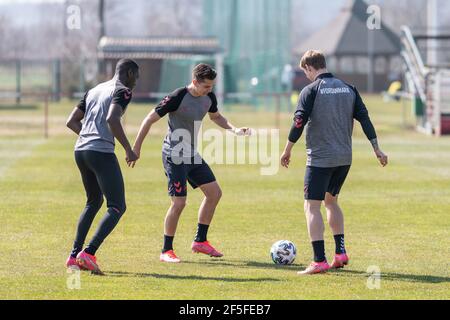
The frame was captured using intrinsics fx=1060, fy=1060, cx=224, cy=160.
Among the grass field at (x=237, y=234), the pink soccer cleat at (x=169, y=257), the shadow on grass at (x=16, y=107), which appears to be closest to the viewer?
the grass field at (x=237, y=234)

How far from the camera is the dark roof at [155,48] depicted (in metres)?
56.8

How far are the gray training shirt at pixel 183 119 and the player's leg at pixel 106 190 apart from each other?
0.90 m

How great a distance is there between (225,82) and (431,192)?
3565 cm

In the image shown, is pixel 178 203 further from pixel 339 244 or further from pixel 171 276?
pixel 339 244

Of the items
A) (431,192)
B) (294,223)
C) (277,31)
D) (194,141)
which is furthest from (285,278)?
(277,31)

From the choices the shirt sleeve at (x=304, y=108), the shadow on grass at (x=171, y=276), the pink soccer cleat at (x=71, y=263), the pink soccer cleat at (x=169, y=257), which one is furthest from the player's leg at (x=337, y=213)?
the pink soccer cleat at (x=71, y=263)

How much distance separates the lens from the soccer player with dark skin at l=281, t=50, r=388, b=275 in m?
9.84

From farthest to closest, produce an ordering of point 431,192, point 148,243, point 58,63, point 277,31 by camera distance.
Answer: point 58,63
point 277,31
point 431,192
point 148,243

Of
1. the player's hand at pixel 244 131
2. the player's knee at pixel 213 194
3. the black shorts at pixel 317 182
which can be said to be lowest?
the player's knee at pixel 213 194

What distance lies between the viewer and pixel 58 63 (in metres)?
53.8

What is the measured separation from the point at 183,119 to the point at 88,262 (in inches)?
69.4

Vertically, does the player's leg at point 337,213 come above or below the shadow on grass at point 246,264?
above

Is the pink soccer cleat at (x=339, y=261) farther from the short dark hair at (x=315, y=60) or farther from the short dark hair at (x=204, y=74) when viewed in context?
the short dark hair at (x=204, y=74)
